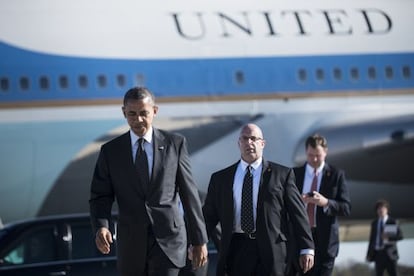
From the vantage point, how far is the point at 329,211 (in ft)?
30.5

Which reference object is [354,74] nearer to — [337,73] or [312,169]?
[337,73]

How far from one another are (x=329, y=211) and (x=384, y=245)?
16.3ft

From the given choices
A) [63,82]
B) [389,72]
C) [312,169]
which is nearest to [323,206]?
[312,169]

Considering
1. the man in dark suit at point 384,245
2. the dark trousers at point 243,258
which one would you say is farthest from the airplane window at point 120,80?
the dark trousers at point 243,258

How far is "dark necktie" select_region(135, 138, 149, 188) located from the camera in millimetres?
6812

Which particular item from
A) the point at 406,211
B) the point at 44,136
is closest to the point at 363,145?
the point at 406,211

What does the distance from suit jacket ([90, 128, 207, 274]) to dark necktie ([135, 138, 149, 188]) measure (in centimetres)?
3

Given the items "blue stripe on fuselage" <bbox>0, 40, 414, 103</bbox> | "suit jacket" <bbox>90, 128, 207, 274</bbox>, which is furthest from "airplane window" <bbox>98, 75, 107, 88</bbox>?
"suit jacket" <bbox>90, 128, 207, 274</bbox>

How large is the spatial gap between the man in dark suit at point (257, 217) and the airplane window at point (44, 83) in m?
6.91

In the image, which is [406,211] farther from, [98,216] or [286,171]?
[98,216]

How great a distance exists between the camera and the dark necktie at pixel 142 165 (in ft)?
22.4

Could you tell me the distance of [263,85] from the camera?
14.7 m

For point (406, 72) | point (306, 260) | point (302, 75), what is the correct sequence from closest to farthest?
point (306, 260) < point (302, 75) < point (406, 72)

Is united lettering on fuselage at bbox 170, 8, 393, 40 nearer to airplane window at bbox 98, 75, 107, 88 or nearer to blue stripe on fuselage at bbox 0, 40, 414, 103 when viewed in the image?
blue stripe on fuselage at bbox 0, 40, 414, 103
